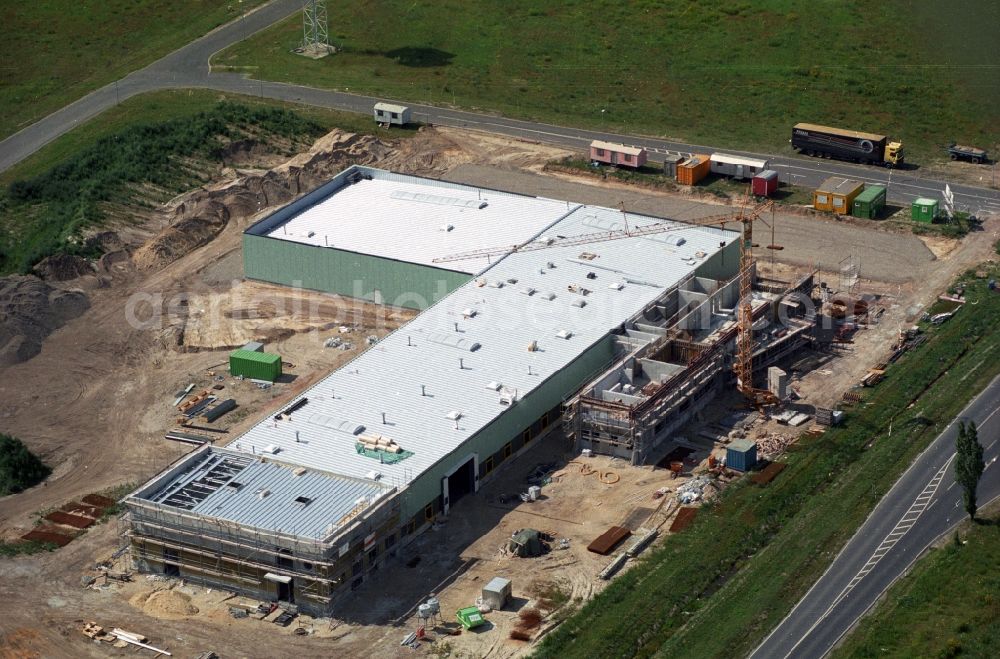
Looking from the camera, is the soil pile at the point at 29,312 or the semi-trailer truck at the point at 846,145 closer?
the soil pile at the point at 29,312

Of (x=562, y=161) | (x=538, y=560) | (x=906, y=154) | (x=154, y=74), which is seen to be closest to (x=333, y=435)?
(x=538, y=560)

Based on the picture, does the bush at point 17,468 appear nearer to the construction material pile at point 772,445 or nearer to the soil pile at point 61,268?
the soil pile at point 61,268

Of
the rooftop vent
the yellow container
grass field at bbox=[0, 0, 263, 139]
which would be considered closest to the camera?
the rooftop vent

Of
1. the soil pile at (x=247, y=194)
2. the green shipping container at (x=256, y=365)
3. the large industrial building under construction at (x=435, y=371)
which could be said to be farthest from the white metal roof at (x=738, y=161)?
the green shipping container at (x=256, y=365)

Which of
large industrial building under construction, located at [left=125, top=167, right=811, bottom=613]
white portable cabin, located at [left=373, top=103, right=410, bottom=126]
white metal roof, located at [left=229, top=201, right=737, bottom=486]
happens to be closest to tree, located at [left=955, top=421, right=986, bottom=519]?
large industrial building under construction, located at [left=125, top=167, right=811, bottom=613]

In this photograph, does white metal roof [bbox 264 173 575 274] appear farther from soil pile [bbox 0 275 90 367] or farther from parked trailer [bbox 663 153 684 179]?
parked trailer [bbox 663 153 684 179]

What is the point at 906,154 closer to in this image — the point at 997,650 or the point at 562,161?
the point at 562,161
